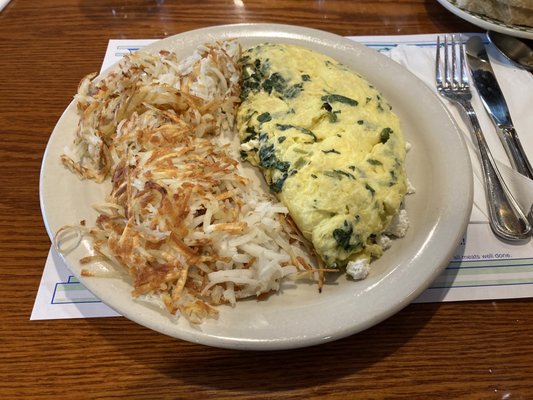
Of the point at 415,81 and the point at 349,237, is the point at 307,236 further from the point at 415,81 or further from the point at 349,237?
the point at 415,81

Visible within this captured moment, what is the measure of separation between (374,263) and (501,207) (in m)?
0.59

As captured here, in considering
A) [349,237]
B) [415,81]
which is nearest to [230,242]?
[349,237]

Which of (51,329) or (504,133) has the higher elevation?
(504,133)

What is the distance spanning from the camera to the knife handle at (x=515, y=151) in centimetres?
170

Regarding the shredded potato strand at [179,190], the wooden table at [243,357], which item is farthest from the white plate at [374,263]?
the wooden table at [243,357]

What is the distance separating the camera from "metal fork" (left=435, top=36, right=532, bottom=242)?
1541 mm

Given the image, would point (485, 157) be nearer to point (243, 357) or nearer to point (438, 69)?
point (438, 69)

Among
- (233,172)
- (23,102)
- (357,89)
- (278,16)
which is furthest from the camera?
(278,16)

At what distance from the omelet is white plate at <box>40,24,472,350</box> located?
0.40 feet

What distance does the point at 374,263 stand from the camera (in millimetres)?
1398

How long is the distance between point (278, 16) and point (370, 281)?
A: 186 centimetres

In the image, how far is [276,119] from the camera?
1663 mm

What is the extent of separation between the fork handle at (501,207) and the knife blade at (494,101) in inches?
4.8

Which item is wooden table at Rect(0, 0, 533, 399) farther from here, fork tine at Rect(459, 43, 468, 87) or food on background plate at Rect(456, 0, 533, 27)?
food on background plate at Rect(456, 0, 533, 27)
